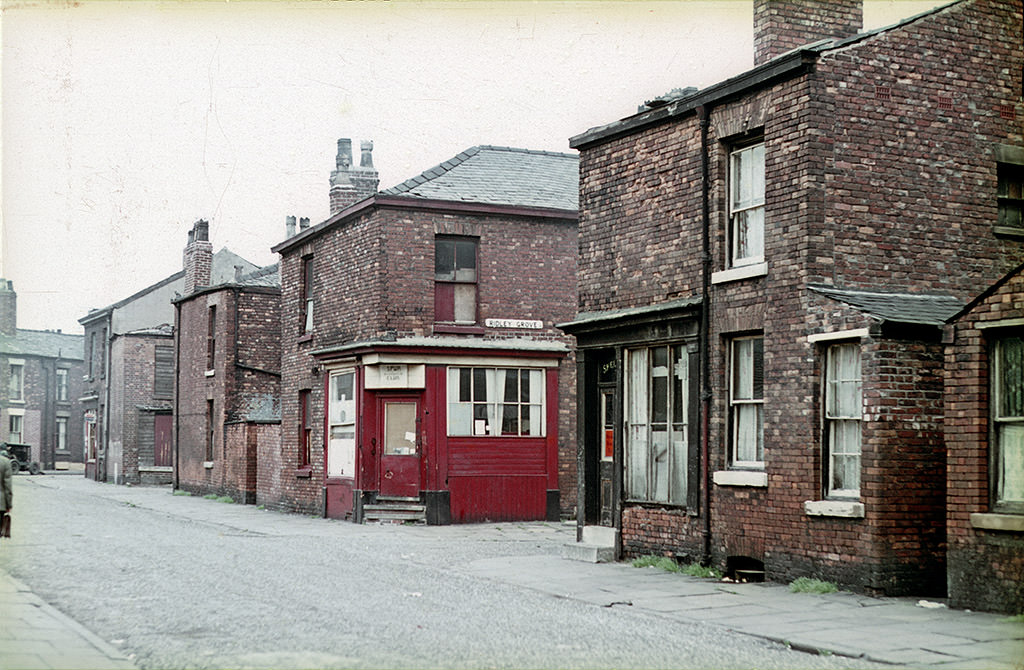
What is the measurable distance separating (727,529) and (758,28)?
7.01 m

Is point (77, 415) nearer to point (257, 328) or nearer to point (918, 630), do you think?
point (257, 328)

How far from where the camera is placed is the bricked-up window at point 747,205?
15.5 m

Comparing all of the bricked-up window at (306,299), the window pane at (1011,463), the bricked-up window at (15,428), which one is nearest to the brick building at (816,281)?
the window pane at (1011,463)

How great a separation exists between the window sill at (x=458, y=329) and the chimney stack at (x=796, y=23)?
33.8 ft

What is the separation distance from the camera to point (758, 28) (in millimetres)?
16766

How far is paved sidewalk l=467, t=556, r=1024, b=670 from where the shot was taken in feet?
32.5

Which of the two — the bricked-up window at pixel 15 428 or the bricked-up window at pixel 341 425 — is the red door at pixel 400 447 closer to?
the bricked-up window at pixel 341 425

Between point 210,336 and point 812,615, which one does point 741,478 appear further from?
point 210,336

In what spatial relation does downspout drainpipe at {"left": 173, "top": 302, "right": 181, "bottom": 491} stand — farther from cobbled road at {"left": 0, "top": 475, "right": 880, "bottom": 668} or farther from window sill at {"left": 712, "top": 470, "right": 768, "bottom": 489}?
window sill at {"left": 712, "top": 470, "right": 768, "bottom": 489}

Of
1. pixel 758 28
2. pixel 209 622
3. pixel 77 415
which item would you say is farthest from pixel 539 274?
pixel 77 415

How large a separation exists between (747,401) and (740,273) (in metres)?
1.66

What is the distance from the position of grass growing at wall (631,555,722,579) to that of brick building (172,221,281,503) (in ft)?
55.9

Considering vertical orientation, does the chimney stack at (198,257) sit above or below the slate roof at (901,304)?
above

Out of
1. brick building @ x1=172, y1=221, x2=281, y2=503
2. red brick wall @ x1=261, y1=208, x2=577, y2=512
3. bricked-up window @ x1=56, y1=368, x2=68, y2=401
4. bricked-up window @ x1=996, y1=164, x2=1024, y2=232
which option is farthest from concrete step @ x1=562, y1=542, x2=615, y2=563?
bricked-up window @ x1=56, y1=368, x2=68, y2=401
